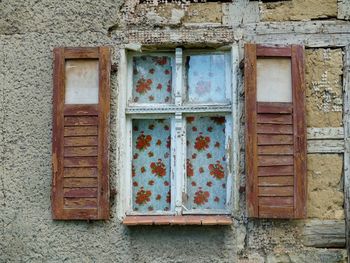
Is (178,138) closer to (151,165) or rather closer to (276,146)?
(151,165)

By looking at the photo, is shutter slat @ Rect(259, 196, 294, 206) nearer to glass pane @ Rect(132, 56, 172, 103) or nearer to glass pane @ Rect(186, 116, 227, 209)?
glass pane @ Rect(186, 116, 227, 209)

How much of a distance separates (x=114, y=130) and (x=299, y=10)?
1666mm

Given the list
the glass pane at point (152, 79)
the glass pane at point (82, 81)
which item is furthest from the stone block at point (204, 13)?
the glass pane at point (82, 81)

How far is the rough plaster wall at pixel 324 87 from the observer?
4.13 m

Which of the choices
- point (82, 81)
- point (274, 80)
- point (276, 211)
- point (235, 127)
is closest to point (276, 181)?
point (276, 211)

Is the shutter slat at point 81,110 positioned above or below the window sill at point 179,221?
above

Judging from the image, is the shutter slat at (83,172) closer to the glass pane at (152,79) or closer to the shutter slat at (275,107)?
the glass pane at (152,79)

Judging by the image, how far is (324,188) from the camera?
161 inches

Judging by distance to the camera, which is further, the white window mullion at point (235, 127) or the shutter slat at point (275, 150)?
the white window mullion at point (235, 127)

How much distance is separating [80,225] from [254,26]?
199cm

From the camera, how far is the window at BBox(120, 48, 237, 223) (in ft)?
14.0

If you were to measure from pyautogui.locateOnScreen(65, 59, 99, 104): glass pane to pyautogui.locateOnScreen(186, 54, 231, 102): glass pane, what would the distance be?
740 mm

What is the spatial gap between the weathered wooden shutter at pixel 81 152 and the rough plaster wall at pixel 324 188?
1.49m

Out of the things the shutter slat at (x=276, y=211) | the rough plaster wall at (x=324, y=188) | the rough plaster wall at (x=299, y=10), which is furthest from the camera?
the rough plaster wall at (x=299, y=10)
